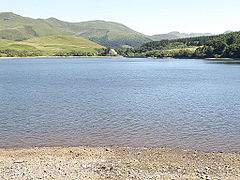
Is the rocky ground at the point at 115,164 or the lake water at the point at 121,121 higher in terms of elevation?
the rocky ground at the point at 115,164

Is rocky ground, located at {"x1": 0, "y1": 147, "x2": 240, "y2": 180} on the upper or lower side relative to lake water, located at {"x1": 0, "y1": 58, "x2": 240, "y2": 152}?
upper

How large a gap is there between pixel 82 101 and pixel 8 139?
856 inches

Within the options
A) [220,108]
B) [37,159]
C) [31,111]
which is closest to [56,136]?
[37,159]

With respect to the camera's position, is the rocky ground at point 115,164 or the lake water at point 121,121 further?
the lake water at point 121,121

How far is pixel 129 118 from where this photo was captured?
35594 mm

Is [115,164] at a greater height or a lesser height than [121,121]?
greater

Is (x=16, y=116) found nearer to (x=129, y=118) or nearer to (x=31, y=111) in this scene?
(x=31, y=111)

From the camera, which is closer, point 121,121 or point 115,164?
point 115,164

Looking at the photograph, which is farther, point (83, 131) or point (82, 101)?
point (82, 101)

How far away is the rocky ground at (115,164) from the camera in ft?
56.4

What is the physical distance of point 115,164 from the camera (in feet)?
63.7

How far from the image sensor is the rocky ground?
17.2m

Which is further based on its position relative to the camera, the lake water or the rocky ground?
the lake water

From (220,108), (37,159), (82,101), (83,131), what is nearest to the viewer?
(37,159)
